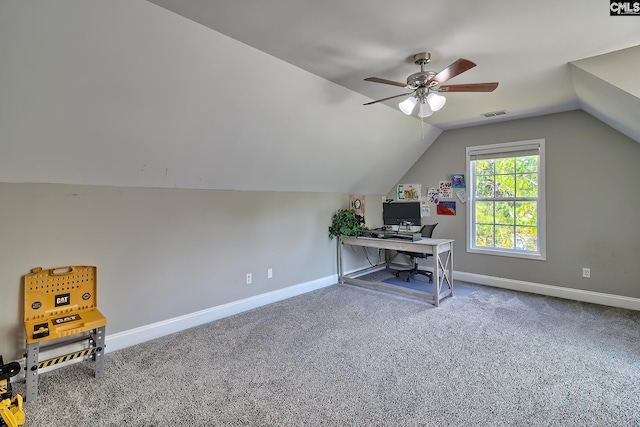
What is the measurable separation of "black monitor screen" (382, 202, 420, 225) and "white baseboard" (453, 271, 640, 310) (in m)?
1.24

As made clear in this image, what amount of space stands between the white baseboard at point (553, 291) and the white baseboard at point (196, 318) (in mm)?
2419

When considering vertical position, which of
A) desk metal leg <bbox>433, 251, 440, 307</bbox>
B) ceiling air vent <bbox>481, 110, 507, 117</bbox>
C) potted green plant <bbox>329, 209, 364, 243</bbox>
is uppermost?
ceiling air vent <bbox>481, 110, 507, 117</bbox>

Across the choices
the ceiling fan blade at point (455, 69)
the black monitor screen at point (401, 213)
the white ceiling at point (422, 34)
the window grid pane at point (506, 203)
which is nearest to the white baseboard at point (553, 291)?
the window grid pane at point (506, 203)

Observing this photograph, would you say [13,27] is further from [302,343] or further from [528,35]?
[528,35]

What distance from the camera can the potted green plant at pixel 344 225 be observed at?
4539 mm

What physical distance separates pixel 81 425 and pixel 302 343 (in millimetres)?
1569

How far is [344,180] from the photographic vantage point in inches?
183

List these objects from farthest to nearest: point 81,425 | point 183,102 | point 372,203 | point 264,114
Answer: point 372,203 < point 264,114 < point 183,102 < point 81,425

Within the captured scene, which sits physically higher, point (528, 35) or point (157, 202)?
point (528, 35)

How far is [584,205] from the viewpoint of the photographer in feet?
12.6

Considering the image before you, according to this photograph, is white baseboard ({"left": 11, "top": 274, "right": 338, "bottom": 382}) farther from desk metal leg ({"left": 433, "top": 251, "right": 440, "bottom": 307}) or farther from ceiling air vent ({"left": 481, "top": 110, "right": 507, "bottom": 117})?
ceiling air vent ({"left": 481, "top": 110, "right": 507, "bottom": 117})

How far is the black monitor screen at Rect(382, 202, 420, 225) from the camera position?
448cm

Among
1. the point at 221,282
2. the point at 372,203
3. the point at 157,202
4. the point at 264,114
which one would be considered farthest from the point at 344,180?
the point at 157,202

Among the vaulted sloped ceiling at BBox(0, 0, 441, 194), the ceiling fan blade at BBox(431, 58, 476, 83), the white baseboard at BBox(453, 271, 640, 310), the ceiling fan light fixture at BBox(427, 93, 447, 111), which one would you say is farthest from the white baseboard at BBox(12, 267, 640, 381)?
the ceiling fan blade at BBox(431, 58, 476, 83)
